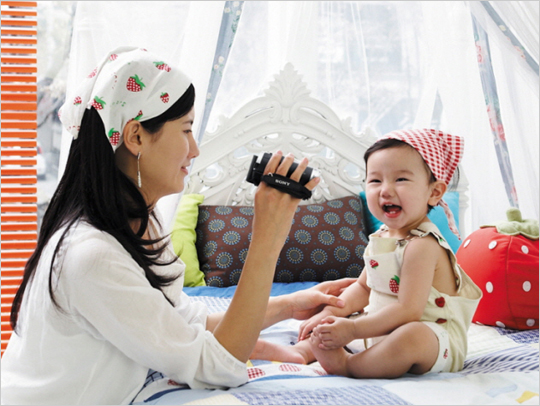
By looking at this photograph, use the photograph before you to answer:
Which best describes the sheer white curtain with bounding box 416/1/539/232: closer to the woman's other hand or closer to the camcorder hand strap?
the woman's other hand

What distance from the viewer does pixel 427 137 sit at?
5.05 feet

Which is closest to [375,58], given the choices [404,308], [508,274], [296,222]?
[296,222]

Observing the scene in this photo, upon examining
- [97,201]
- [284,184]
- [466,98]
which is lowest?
[97,201]

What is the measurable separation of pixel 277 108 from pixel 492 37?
1077 millimetres

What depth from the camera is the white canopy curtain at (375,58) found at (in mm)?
2102

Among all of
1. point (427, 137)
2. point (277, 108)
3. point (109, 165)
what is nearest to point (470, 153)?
point (277, 108)

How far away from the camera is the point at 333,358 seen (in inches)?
53.0

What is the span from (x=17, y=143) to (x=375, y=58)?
2065 mm

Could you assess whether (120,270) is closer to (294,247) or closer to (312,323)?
(312,323)

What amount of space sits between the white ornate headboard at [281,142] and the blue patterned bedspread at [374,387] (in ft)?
4.44

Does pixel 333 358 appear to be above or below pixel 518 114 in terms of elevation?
below

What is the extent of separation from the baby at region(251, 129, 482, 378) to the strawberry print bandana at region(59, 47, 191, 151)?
2.19 ft

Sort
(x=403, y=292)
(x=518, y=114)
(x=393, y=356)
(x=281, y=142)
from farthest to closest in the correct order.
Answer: (x=281, y=142), (x=518, y=114), (x=403, y=292), (x=393, y=356)

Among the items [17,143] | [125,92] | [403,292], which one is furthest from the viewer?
[17,143]
